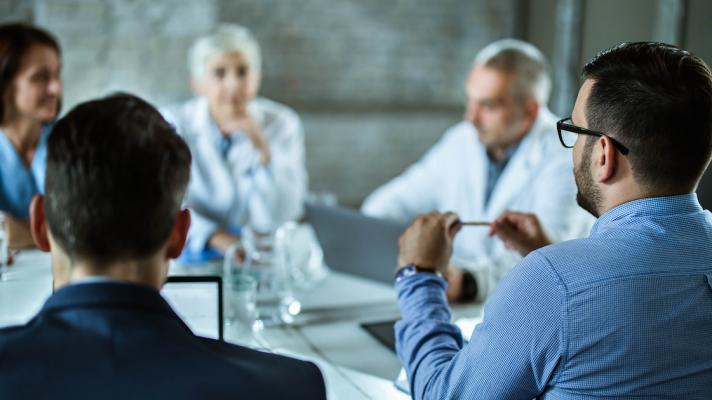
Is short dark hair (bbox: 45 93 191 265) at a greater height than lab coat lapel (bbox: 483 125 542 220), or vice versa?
short dark hair (bbox: 45 93 191 265)

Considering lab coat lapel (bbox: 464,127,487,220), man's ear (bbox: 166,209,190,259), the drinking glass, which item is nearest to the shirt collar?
man's ear (bbox: 166,209,190,259)

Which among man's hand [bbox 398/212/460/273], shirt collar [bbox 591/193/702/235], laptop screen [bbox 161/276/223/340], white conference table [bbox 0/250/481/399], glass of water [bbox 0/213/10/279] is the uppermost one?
shirt collar [bbox 591/193/702/235]

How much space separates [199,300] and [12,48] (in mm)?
A: 1595

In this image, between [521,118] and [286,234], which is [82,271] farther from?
[521,118]

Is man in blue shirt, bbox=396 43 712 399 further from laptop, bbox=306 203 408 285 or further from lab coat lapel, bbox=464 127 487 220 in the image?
lab coat lapel, bbox=464 127 487 220

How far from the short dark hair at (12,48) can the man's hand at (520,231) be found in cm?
180

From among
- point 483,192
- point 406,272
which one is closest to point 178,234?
point 406,272

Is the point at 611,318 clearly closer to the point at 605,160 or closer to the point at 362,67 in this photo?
the point at 605,160

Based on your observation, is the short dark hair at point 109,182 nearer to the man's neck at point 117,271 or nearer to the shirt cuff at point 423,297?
the man's neck at point 117,271

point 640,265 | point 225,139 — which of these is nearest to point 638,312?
point 640,265

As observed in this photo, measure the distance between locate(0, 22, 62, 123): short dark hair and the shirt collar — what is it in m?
2.16

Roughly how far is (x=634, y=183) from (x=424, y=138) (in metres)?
3.65

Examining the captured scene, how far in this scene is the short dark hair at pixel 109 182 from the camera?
2.71 feet

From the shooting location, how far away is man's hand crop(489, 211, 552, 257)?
5.39 ft
